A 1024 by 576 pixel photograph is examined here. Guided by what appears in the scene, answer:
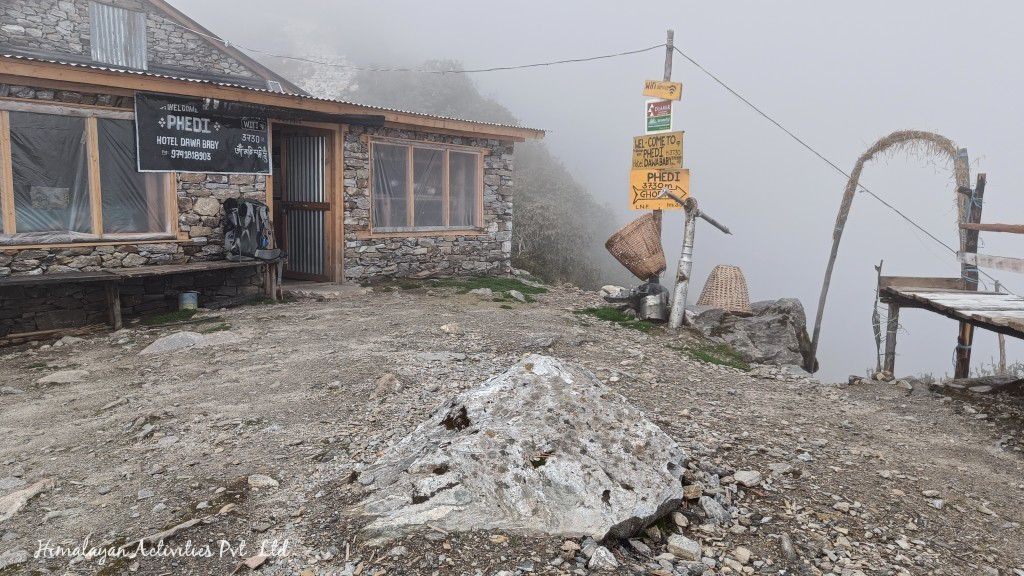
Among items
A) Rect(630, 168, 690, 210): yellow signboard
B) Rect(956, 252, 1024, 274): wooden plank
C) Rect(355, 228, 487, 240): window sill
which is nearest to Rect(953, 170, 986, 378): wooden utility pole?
Rect(956, 252, 1024, 274): wooden plank

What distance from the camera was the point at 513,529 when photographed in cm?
299

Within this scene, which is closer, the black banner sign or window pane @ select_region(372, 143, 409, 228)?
the black banner sign

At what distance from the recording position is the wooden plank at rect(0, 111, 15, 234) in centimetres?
754

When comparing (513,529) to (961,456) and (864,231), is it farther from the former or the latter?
(864,231)

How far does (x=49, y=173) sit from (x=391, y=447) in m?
6.80

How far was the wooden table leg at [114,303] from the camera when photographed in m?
7.80

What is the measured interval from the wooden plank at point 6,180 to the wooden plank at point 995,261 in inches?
416

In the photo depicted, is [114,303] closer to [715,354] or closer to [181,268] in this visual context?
[181,268]

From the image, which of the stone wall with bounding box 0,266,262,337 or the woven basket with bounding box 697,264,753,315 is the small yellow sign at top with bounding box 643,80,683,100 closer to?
the woven basket with bounding box 697,264,753,315

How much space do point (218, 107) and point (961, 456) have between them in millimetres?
9340

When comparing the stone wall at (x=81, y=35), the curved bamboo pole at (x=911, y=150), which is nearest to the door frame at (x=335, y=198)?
the stone wall at (x=81, y=35)

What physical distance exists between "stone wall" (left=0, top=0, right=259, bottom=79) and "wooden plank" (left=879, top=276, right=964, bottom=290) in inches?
601

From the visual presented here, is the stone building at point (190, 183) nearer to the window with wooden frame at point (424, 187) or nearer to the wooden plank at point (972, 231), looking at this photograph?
the window with wooden frame at point (424, 187)

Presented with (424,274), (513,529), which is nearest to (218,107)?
(424,274)
